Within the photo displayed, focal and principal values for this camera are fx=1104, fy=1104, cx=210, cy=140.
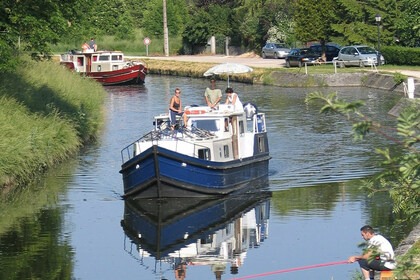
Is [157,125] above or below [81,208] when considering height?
above

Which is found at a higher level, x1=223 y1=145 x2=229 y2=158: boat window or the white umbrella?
the white umbrella

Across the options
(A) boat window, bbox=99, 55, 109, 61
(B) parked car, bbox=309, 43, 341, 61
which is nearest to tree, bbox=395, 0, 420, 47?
(B) parked car, bbox=309, 43, 341, 61

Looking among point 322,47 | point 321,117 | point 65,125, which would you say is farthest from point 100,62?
point 65,125

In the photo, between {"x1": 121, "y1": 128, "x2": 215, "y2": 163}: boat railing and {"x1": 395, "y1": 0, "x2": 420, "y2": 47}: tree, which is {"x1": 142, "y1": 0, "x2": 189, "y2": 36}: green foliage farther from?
{"x1": 121, "y1": 128, "x2": 215, "y2": 163}: boat railing

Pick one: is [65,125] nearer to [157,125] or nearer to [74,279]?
[157,125]

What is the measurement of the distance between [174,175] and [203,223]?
68.4 inches

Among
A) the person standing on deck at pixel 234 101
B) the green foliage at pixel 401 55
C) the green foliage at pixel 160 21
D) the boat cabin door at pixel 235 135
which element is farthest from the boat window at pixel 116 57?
the boat cabin door at pixel 235 135

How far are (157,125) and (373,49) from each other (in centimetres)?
3412

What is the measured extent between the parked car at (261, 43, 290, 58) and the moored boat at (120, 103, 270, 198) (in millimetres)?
46948

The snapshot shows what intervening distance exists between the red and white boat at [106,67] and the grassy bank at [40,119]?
63.2 ft

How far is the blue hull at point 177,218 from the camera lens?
2305cm

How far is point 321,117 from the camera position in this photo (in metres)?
43.5

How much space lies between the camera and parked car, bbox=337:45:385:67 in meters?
59.4

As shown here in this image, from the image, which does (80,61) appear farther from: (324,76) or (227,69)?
(227,69)
